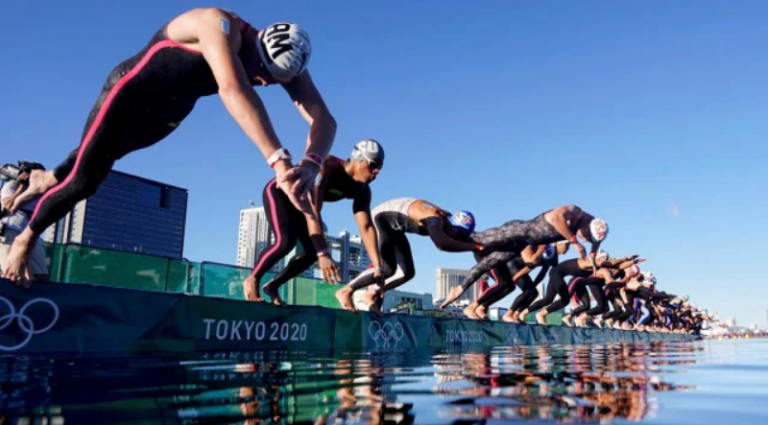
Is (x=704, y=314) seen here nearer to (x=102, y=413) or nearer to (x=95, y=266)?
(x=95, y=266)

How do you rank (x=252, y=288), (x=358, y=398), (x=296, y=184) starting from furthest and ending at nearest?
1. (x=252, y=288)
2. (x=296, y=184)
3. (x=358, y=398)

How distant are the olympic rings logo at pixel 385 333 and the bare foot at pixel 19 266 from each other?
12.2 ft

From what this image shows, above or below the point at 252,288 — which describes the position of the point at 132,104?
above

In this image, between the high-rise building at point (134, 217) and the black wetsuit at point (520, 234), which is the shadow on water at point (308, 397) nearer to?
the black wetsuit at point (520, 234)

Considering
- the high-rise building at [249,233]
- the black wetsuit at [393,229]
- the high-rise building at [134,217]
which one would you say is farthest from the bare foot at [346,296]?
the high-rise building at [249,233]

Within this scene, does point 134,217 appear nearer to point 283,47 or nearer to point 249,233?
point 249,233

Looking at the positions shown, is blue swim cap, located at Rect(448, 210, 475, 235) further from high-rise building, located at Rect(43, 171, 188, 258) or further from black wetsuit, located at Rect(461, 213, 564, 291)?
high-rise building, located at Rect(43, 171, 188, 258)

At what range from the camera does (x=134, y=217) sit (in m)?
144

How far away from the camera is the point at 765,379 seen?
2547mm

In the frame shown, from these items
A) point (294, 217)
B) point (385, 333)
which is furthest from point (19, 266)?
point (385, 333)

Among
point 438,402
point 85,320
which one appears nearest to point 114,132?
point 85,320

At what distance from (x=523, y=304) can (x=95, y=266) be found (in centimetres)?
944

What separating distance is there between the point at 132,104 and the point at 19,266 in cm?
123

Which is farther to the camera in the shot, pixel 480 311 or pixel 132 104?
pixel 480 311
